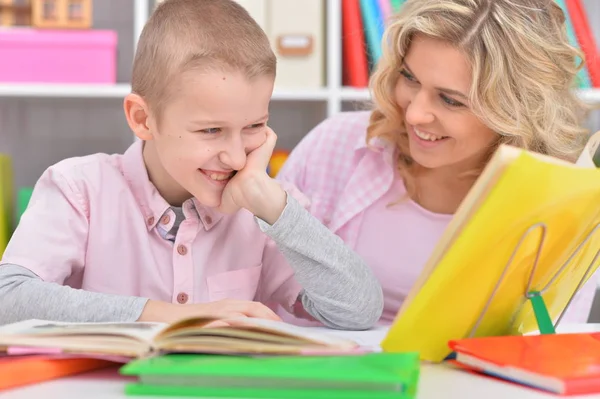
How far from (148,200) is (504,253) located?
0.61 meters

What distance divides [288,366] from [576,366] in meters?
0.31

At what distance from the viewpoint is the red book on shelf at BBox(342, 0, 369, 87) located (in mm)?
2285

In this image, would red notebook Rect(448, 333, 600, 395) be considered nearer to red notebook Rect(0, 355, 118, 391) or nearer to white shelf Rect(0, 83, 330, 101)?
red notebook Rect(0, 355, 118, 391)

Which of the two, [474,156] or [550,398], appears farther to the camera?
[474,156]

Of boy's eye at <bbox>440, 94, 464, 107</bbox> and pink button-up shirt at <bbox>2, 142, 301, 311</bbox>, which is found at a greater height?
boy's eye at <bbox>440, 94, 464, 107</bbox>

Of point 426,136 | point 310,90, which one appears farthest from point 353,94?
point 426,136

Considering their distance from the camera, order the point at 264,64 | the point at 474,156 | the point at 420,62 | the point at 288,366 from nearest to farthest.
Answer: the point at 288,366 → the point at 264,64 → the point at 420,62 → the point at 474,156

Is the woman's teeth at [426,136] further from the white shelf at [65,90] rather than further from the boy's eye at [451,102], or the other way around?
A: the white shelf at [65,90]

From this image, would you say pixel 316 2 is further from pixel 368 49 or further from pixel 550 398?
pixel 550 398

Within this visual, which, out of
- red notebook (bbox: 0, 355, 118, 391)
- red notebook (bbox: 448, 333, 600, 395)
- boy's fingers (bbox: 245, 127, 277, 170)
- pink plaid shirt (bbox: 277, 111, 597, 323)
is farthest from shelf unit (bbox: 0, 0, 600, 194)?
red notebook (bbox: 0, 355, 118, 391)

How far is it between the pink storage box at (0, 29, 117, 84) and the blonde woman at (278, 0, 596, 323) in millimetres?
860

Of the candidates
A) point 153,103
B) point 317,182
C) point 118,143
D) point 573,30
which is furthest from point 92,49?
point 573,30

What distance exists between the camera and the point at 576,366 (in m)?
0.83

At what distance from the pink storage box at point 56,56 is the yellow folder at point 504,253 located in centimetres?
156
